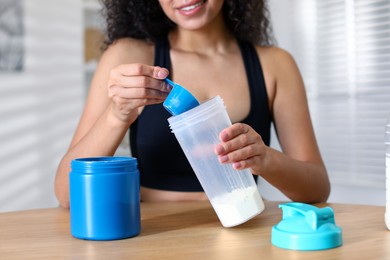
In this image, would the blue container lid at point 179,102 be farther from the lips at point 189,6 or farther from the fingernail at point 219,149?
the lips at point 189,6

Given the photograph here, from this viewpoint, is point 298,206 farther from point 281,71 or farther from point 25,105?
point 25,105

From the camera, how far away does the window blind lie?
2.35m

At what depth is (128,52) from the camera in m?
1.44

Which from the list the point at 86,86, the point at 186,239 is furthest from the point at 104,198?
the point at 86,86

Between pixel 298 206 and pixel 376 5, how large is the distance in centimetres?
181

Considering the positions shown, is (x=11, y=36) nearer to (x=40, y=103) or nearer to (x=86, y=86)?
A: (x=40, y=103)

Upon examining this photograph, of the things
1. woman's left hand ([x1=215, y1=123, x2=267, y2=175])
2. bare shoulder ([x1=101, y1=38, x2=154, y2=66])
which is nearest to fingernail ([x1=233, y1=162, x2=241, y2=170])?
woman's left hand ([x1=215, y1=123, x2=267, y2=175])

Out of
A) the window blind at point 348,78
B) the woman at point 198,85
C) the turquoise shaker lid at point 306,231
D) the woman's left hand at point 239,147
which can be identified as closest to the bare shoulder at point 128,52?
the woman at point 198,85

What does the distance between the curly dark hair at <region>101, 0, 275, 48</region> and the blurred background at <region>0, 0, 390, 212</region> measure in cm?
80

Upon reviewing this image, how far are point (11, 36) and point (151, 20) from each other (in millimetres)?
1063

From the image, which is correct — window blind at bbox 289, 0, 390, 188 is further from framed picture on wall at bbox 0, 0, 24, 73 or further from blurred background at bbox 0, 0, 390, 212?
framed picture on wall at bbox 0, 0, 24, 73

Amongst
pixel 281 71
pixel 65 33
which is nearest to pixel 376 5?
pixel 281 71

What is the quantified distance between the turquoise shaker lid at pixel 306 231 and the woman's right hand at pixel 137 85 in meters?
0.29

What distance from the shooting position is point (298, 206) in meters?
0.78
